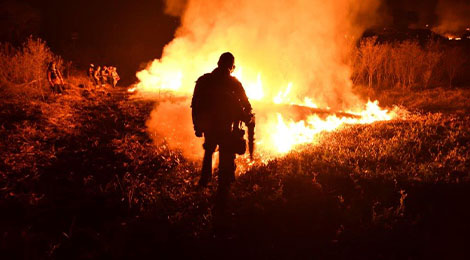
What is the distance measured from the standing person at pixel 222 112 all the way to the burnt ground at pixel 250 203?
33.1 inches

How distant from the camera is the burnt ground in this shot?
160 inches

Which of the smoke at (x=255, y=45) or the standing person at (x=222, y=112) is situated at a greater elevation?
the smoke at (x=255, y=45)

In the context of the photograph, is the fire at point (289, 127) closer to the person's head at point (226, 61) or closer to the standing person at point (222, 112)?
the standing person at point (222, 112)

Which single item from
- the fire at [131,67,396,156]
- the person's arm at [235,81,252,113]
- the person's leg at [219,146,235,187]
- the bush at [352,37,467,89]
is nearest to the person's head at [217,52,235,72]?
the person's arm at [235,81,252,113]

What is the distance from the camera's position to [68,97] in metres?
14.3

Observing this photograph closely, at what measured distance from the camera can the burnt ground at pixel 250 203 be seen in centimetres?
406

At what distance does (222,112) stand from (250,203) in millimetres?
1677

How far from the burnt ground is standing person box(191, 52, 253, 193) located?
84 cm

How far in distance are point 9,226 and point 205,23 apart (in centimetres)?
1855

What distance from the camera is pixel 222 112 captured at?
4.59m

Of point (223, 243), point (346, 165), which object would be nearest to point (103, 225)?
point (223, 243)

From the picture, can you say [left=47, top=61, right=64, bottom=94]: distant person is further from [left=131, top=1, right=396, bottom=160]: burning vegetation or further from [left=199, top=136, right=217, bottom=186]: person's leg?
[left=199, top=136, right=217, bottom=186]: person's leg

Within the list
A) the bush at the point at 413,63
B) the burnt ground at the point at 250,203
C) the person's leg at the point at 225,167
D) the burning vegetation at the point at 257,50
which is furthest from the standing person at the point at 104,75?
the bush at the point at 413,63

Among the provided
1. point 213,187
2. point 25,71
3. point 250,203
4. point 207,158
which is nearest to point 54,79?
point 25,71
